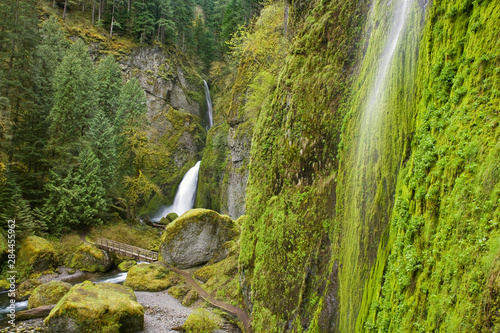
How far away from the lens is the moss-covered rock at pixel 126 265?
16959mm

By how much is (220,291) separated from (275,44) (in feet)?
44.1

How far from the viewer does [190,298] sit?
12.5 m

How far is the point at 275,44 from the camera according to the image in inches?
611

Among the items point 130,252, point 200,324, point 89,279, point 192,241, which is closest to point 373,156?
point 200,324

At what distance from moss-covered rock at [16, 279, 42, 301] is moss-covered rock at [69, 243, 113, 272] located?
8.30ft

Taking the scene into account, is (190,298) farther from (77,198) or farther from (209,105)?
(209,105)

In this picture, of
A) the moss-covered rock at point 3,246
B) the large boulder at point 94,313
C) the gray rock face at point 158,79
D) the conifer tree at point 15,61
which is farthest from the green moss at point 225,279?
the gray rock face at point 158,79

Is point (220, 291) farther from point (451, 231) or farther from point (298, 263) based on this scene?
point (451, 231)

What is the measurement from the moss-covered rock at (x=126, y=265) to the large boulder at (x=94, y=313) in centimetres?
702

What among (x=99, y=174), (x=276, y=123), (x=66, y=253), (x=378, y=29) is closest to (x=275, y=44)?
(x=276, y=123)

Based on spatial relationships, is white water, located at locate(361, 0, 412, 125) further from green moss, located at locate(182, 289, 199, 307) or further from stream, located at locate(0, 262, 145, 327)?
stream, located at locate(0, 262, 145, 327)

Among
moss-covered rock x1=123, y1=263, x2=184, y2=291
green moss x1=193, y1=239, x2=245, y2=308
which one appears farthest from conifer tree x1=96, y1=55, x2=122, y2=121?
green moss x1=193, y1=239, x2=245, y2=308

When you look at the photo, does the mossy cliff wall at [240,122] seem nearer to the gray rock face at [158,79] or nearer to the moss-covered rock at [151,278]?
the gray rock face at [158,79]

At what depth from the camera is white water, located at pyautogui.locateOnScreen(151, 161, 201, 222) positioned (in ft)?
93.1
